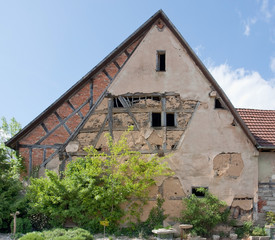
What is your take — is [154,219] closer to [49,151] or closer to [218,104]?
[49,151]

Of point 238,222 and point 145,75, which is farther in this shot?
point 145,75

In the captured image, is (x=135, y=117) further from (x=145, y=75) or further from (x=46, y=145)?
(x=46, y=145)

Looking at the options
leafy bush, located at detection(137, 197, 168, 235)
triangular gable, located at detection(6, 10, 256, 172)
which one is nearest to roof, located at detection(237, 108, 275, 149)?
triangular gable, located at detection(6, 10, 256, 172)

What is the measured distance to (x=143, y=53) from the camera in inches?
470

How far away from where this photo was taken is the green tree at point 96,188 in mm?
10367

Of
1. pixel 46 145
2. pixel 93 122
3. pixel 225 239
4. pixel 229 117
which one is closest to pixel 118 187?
pixel 93 122

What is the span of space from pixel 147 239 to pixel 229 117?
17.6 ft

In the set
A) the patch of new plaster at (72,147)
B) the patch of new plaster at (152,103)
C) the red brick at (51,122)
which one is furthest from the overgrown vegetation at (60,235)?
the patch of new plaster at (152,103)

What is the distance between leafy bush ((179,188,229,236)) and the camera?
34.7ft

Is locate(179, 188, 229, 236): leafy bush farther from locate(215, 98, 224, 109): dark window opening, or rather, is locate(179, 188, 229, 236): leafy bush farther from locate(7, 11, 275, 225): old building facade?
locate(215, 98, 224, 109): dark window opening

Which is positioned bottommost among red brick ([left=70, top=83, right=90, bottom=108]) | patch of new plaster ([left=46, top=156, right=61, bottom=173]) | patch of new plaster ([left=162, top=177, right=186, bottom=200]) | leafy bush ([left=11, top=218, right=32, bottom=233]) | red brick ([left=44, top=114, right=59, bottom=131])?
leafy bush ([left=11, top=218, right=32, bottom=233])

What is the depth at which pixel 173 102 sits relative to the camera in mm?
11680

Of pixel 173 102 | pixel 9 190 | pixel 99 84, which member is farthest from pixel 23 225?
pixel 173 102

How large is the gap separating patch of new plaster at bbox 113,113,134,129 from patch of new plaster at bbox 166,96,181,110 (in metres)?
1.55
